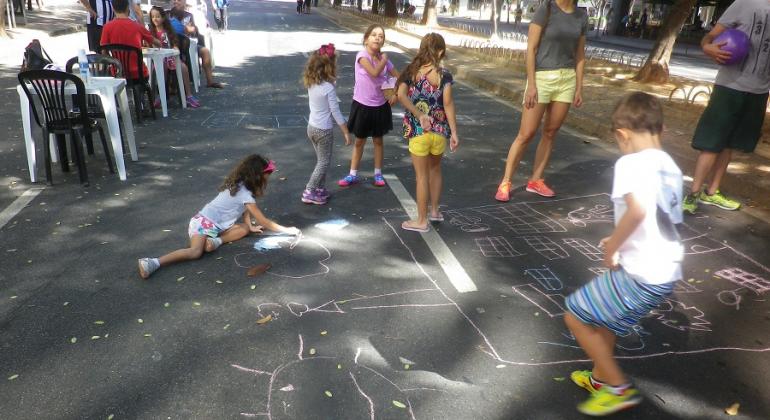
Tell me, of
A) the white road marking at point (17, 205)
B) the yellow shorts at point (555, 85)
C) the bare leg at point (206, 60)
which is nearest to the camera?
the white road marking at point (17, 205)

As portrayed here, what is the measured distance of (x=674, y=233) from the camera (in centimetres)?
239

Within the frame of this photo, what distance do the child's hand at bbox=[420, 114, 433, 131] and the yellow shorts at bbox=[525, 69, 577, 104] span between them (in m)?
1.39

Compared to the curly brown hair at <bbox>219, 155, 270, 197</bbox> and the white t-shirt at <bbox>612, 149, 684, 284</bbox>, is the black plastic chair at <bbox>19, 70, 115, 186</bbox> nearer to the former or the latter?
the curly brown hair at <bbox>219, 155, 270, 197</bbox>

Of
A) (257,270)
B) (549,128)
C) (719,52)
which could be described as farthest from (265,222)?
(719,52)

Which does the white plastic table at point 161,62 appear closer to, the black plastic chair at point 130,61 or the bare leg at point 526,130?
the black plastic chair at point 130,61

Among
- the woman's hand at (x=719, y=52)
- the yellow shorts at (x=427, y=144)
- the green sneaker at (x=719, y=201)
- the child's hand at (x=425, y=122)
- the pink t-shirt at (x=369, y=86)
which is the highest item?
the woman's hand at (x=719, y=52)

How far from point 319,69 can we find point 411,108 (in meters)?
1.14

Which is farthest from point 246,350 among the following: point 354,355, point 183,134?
point 183,134

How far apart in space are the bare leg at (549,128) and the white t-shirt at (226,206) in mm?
2996

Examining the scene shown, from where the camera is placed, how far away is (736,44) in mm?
4688

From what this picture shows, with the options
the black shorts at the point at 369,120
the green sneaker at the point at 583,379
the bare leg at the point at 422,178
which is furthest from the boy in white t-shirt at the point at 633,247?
the black shorts at the point at 369,120

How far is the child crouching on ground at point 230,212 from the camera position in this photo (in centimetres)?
423

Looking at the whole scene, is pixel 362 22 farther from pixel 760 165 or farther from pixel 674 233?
pixel 674 233

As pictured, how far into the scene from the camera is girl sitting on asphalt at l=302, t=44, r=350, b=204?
5020 mm
